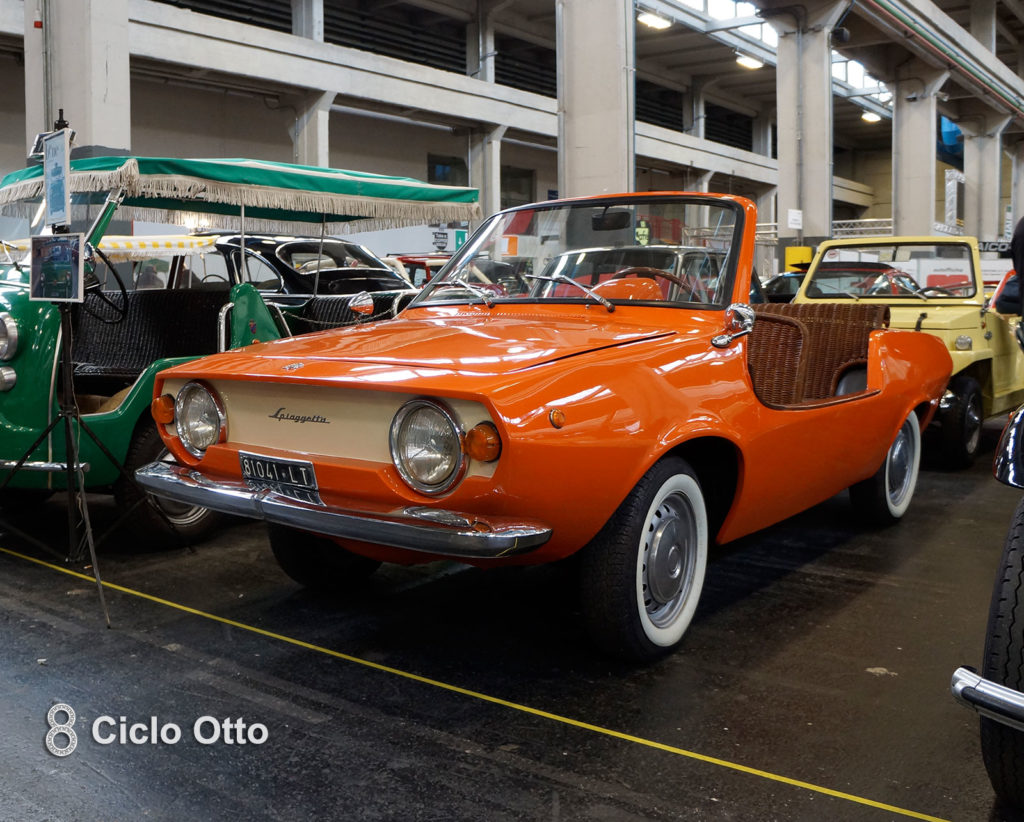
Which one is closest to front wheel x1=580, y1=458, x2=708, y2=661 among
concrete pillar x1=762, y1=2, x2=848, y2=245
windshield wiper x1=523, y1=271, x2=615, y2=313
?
windshield wiper x1=523, y1=271, x2=615, y2=313

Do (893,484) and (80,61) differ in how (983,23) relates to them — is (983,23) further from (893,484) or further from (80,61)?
(893,484)

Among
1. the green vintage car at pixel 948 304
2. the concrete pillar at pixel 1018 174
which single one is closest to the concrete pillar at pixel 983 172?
the concrete pillar at pixel 1018 174

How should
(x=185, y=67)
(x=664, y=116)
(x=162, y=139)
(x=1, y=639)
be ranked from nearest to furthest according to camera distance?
(x=1, y=639)
(x=185, y=67)
(x=162, y=139)
(x=664, y=116)

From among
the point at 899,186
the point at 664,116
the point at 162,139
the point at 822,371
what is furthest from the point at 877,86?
the point at 822,371

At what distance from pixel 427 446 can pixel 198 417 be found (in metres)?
0.94

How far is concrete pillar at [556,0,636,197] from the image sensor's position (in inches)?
359

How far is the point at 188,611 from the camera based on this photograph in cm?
345

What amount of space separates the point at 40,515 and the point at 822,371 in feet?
13.4

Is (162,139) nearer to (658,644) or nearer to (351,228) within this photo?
(351,228)

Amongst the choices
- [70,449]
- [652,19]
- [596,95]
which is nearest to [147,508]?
[70,449]

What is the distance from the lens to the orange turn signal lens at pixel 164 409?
3131mm

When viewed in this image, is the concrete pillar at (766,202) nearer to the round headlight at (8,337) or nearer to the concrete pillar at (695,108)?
the concrete pillar at (695,108)

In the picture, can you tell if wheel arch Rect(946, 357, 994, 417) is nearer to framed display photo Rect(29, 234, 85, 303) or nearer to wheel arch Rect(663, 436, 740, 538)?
wheel arch Rect(663, 436, 740, 538)

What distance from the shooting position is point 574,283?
346cm
